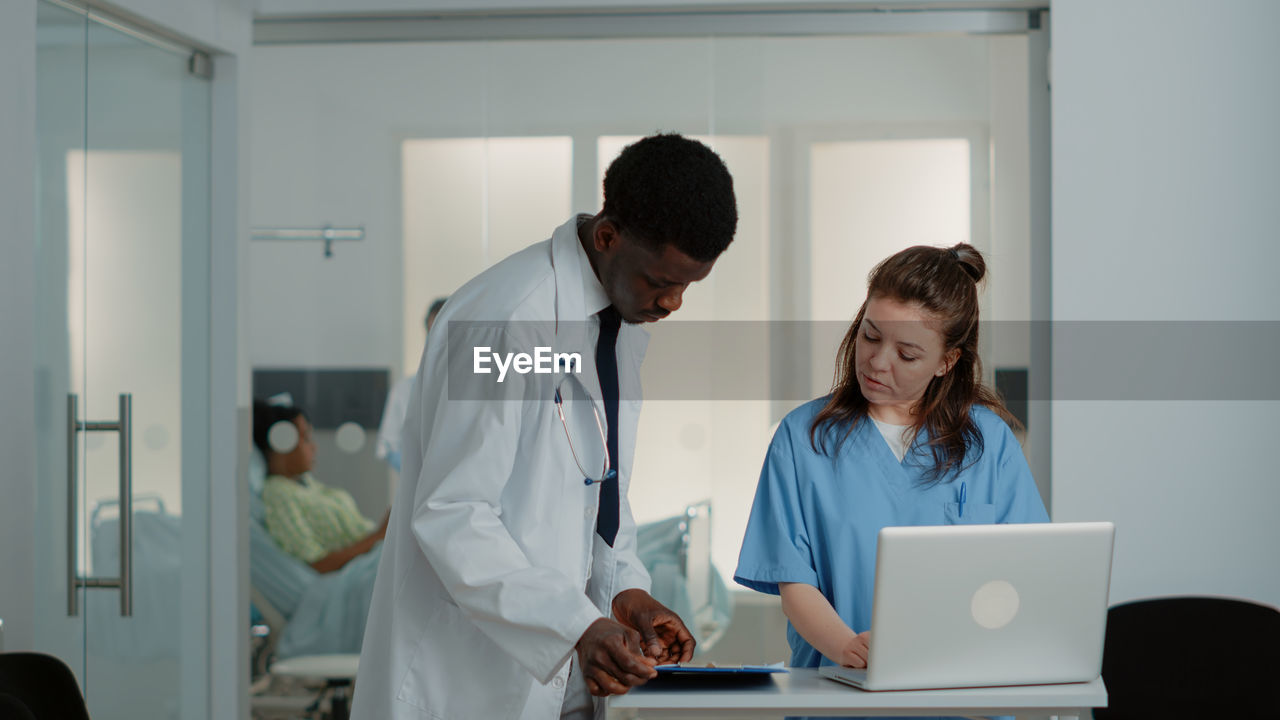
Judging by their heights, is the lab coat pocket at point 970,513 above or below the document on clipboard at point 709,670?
above

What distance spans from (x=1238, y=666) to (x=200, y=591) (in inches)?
98.5

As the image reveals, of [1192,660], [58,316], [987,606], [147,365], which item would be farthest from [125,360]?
[1192,660]

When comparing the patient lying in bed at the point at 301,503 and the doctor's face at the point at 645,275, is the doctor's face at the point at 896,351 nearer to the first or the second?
the doctor's face at the point at 645,275

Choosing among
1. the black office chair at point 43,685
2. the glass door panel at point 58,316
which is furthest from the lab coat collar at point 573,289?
the glass door panel at point 58,316

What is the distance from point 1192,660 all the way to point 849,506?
4.33 feet

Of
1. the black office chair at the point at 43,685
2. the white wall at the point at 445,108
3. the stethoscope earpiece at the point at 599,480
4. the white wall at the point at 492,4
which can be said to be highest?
the white wall at the point at 492,4

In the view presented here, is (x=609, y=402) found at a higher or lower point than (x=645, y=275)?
lower

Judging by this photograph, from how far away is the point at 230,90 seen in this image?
104 inches

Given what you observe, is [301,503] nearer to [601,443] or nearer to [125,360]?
[125,360]

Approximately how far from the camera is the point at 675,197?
121 cm

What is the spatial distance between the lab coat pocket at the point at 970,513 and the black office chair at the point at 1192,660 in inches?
40.0

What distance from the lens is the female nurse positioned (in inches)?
63.3

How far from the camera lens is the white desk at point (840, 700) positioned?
1.11m

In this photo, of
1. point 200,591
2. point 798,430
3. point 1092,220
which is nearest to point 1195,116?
point 1092,220
